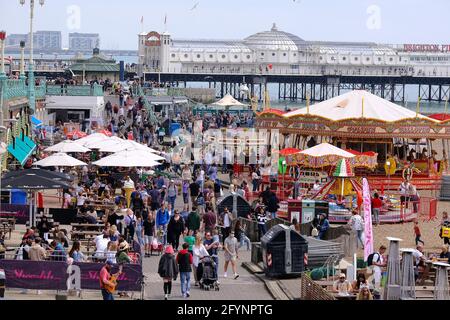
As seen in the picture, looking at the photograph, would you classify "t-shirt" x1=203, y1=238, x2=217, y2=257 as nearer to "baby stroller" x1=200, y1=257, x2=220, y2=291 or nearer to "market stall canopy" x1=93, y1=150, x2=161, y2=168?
"baby stroller" x1=200, y1=257, x2=220, y2=291

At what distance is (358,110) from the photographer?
Answer: 1484 inches

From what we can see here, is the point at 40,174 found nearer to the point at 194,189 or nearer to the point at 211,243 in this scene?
the point at 211,243

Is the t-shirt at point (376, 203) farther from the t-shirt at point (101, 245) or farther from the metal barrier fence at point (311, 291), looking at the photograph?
the metal barrier fence at point (311, 291)

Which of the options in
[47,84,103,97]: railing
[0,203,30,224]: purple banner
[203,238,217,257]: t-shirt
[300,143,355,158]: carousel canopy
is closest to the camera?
[203,238,217,257]: t-shirt

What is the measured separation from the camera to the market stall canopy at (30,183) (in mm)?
22328

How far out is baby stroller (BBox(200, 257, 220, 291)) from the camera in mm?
18953

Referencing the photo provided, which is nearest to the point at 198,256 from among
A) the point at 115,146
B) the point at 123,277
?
the point at 123,277

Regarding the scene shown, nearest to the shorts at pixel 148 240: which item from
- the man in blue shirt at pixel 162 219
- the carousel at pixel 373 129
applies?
the man in blue shirt at pixel 162 219

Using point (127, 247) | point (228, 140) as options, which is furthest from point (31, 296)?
point (228, 140)

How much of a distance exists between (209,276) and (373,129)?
19094 millimetres

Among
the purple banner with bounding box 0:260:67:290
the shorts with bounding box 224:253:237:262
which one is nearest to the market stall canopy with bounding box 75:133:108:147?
the shorts with bounding box 224:253:237:262

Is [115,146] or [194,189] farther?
[115,146]

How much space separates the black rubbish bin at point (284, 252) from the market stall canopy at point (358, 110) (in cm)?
1741
